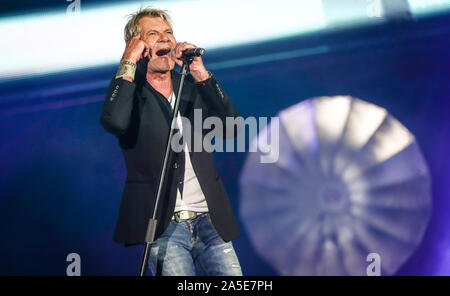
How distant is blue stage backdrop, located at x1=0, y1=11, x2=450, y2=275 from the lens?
239 centimetres

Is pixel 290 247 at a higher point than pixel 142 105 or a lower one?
lower

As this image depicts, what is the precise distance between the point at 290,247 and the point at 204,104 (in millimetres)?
892

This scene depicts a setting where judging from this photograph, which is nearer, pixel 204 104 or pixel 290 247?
pixel 204 104

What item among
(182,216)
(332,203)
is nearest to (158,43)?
(182,216)

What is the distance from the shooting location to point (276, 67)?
244 centimetres

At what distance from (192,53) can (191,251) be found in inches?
28.9

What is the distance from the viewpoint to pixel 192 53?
1677mm

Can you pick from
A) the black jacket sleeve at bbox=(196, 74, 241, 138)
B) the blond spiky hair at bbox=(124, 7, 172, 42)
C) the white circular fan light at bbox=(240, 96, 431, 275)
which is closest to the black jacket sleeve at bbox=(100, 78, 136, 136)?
the black jacket sleeve at bbox=(196, 74, 241, 138)

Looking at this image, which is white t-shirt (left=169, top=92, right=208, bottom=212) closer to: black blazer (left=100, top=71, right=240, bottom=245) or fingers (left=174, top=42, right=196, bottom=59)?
black blazer (left=100, top=71, right=240, bottom=245)

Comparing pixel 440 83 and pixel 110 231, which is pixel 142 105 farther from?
pixel 440 83

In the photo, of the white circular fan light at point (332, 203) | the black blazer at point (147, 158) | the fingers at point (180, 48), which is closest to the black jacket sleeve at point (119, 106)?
the black blazer at point (147, 158)

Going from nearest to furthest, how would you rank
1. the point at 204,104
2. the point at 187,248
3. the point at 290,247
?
the point at 187,248
the point at 204,104
the point at 290,247

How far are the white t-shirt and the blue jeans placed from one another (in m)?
0.04

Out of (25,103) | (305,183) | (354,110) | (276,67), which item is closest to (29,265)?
(25,103)
